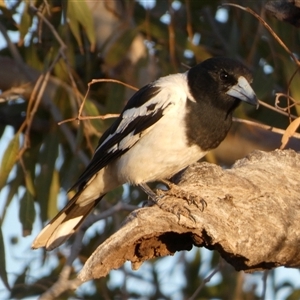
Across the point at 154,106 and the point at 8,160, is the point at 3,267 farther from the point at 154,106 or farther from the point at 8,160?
the point at 154,106

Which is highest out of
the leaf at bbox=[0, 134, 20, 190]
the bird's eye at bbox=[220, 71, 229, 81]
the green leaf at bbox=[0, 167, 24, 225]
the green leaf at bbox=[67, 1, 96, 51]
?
the green leaf at bbox=[67, 1, 96, 51]

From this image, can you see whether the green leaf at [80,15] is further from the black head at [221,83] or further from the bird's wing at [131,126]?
the black head at [221,83]

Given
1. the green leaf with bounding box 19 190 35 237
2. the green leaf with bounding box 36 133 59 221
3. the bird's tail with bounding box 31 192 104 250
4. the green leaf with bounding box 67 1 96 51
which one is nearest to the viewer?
the bird's tail with bounding box 31 192 104 250

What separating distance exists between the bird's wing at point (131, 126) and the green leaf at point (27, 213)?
28 centimetres

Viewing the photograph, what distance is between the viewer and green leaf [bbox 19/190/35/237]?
3.76 m

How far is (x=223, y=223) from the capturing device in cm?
256

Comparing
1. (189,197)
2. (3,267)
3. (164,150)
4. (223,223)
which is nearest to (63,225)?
(3,267)

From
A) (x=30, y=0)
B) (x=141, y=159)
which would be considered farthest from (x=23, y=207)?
(x=30, y=0)

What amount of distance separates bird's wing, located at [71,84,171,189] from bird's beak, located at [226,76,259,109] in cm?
27

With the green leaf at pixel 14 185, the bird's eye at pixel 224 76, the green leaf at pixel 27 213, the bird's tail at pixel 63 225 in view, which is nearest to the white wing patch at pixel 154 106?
the bird's eye at pixel 224 76

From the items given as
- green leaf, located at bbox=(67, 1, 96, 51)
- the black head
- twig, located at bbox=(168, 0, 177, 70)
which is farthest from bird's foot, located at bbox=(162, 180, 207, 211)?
twig, located at bbox=(168, 0, 177, 70)

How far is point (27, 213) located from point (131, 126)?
0.67 m

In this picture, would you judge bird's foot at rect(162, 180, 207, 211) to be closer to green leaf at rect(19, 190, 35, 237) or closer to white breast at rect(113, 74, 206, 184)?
white breast at rect(113, 74, 206, 184)

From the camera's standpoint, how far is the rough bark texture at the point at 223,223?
2.43m
